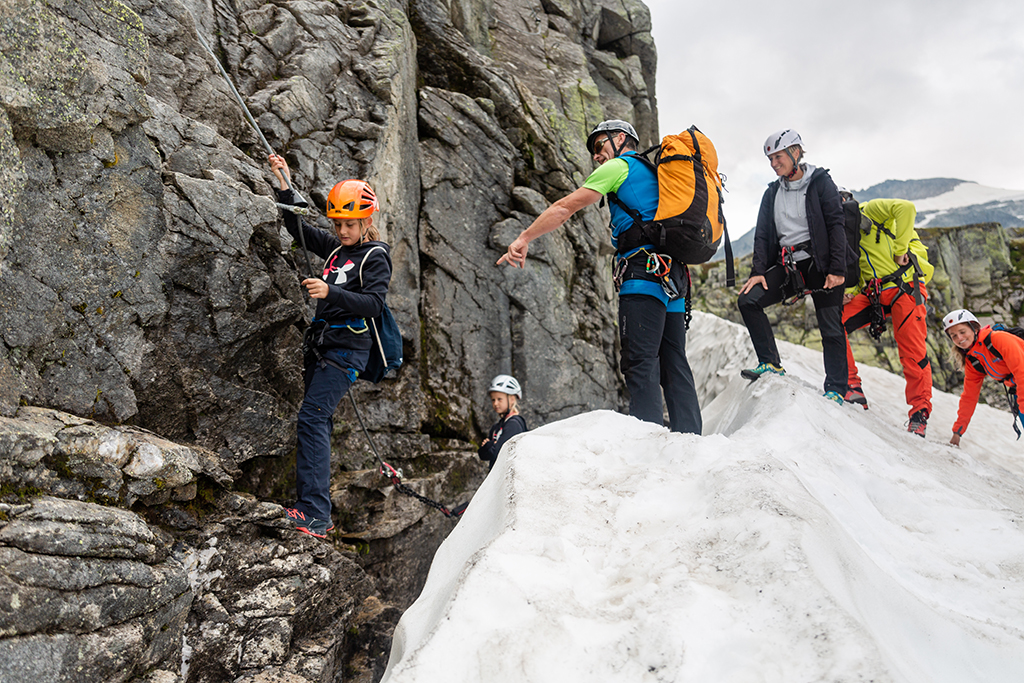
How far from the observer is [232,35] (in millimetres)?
9156

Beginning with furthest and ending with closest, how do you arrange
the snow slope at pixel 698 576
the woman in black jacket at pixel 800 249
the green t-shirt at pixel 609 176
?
the woman in black jacket at pixel 800 249 < the green t-shirt at pixel 609 176 < the snow slope at pixel 698 576

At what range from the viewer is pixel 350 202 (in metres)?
7.04

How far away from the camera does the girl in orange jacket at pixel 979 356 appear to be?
28.4 feet

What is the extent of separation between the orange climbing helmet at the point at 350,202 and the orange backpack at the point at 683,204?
3.12 meters

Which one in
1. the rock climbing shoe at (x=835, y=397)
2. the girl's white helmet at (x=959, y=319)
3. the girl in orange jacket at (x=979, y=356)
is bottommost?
the rock climbing shoe at (x=835, y=397)

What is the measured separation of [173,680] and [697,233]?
6.70 meters

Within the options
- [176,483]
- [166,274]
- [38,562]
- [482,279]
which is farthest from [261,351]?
[482,279]

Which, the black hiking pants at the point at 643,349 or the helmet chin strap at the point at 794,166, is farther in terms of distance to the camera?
the helmet chin strap at the point at 794,166

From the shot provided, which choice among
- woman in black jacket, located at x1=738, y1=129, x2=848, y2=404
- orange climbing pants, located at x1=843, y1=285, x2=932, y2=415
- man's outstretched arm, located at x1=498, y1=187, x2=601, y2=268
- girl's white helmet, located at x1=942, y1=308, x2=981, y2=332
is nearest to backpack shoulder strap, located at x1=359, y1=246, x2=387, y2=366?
Result: man's outstretched arm, located at x1=498, y1=187, x2=601, y2=268

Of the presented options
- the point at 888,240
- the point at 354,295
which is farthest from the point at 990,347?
the point at 354,295

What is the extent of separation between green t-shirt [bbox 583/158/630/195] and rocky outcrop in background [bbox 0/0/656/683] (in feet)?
14.3

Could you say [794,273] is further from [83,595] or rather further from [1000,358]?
[83,595]

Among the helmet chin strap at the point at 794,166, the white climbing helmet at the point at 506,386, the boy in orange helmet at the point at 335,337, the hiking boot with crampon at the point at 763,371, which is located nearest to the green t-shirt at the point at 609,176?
the boy in orange helmet at the point at 335,337

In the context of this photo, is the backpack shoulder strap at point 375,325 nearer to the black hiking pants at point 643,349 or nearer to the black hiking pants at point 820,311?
the black hiking pants at point 643,349
